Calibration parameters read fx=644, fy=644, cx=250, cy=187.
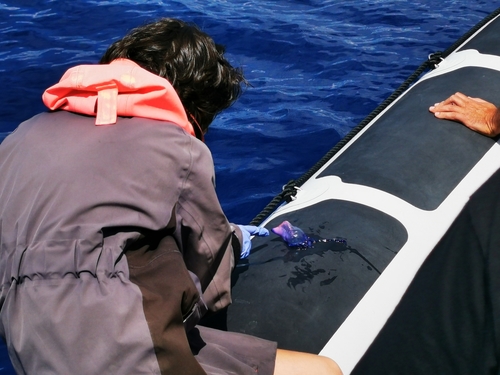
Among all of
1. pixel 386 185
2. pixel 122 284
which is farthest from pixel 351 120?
pixel 122 284

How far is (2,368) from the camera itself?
8.05 ft

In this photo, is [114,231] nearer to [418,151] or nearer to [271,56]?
[418,151]

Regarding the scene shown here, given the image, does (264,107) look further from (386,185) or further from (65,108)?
(65,108)

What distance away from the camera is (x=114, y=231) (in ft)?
4.40

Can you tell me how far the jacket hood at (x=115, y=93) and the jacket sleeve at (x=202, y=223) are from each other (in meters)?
0.12

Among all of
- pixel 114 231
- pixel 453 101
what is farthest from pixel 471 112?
pixel 114 231

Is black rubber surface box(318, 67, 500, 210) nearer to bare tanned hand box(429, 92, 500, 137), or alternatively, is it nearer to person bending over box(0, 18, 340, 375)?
bare tanned hand box(429, 92, 500, 137)

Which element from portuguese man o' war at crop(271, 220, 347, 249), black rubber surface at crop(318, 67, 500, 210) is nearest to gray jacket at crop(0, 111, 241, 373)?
portuguese man o' war at crop(271, 220, 347, 249)

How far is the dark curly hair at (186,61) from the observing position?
164 centimetres

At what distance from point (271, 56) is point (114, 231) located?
367 cm

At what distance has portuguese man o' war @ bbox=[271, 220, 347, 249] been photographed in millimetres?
2119

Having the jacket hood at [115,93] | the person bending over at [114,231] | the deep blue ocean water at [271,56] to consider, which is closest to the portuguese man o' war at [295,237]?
the person bending over at [114,231]

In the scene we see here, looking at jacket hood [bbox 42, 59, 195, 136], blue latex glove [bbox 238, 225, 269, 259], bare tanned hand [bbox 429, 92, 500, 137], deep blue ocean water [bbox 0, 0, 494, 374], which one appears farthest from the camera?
deep blue ocean water [bbox 0, 0, 494, 374]

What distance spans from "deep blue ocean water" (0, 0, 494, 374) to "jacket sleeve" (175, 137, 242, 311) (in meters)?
1.73
